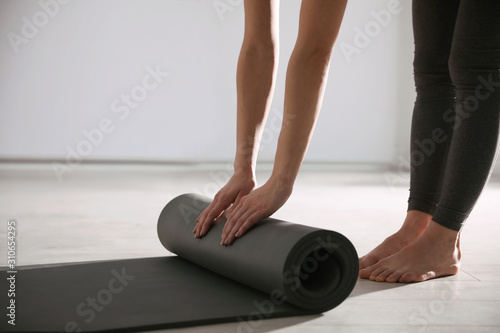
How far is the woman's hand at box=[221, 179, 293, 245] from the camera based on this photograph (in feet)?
5.01

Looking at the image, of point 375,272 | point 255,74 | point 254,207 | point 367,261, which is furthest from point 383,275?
point 255,74

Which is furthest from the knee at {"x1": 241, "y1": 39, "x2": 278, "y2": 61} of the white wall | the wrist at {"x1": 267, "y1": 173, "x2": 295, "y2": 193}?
the white wall

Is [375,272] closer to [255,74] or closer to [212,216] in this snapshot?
[212,216]

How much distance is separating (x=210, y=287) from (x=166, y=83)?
220 inches

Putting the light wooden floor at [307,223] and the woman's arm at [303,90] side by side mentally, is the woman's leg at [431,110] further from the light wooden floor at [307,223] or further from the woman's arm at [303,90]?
the woman's arm at [303,90]

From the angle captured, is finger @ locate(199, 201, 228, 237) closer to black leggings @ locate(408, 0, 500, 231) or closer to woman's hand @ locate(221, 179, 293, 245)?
woman's hand @ locate(221, 179, 293, 245)

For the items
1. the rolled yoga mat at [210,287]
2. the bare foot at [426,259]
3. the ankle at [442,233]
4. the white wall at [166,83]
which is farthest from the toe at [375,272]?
the white wall at [166,83]

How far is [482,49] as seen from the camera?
67.4 inches

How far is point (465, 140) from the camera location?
68.2 inches

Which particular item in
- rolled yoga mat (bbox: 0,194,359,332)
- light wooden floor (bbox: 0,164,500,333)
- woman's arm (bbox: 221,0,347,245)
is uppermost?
woman's arm (bbox: 221,0,347,245)

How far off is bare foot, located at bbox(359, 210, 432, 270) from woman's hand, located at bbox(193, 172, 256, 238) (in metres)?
0.41

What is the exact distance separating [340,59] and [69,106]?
296 centimetres

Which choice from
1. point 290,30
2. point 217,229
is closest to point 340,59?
point 290,30

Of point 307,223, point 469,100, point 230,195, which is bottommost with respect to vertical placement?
point 307,223
